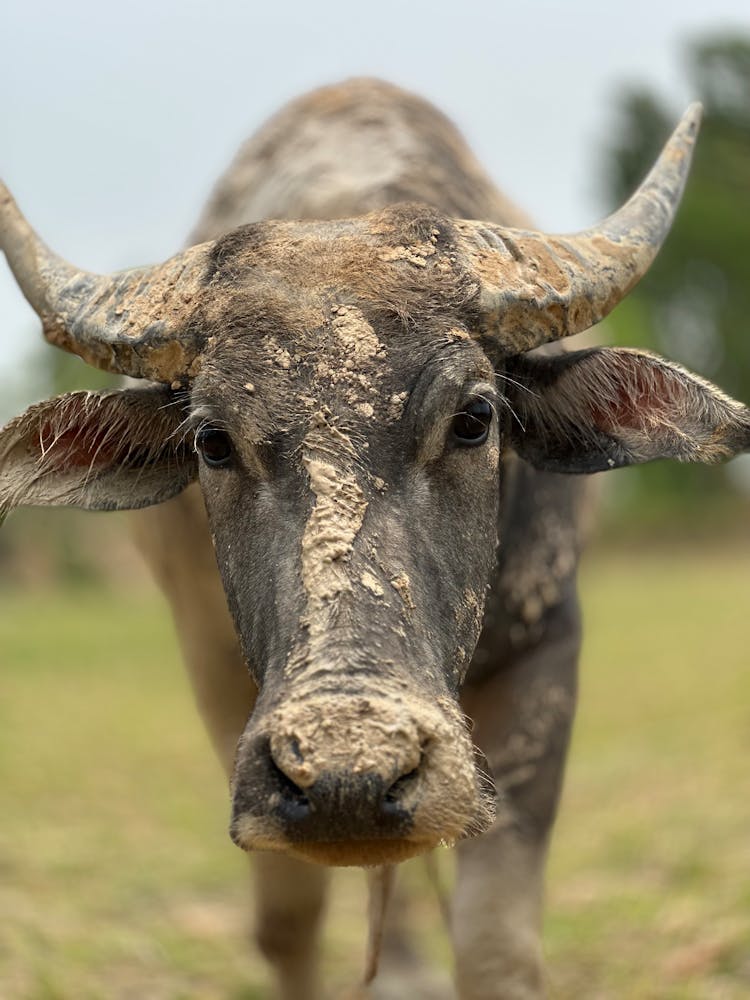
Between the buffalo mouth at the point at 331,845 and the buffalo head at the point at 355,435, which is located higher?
the buffalo head at the point at 355,435

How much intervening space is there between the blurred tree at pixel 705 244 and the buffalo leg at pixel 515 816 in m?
43.3

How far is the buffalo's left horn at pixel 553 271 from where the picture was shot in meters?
3.60

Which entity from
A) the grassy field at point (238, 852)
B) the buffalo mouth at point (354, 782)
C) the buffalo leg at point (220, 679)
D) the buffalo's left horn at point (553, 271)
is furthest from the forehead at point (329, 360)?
the grassy field at point (238, 852)

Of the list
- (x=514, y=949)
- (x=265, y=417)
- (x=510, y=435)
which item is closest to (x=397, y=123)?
(x=510, y=435)

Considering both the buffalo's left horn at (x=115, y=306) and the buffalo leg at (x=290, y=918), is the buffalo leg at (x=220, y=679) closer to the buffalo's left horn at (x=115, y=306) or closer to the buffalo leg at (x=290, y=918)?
the buffalo leg at (x=290, y=918)

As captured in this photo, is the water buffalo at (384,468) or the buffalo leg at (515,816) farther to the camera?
the buffalo leg at (515,816)

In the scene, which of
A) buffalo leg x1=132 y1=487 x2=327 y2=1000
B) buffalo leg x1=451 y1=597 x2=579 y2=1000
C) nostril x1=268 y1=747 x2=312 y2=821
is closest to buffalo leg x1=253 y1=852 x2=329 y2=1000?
buffalo leg x1=132 y1=487 x2=327 y2=1000

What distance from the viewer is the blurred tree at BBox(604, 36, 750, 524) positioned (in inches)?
1875

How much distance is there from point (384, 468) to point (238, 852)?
5.35m

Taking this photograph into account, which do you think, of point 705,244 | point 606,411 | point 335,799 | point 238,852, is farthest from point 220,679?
point 705,244

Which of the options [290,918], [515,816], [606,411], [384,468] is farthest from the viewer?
[290,918]

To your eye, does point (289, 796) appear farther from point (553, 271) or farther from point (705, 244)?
point (705, 244)

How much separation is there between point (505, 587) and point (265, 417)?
1.35m

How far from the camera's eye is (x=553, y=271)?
3.75 metres
